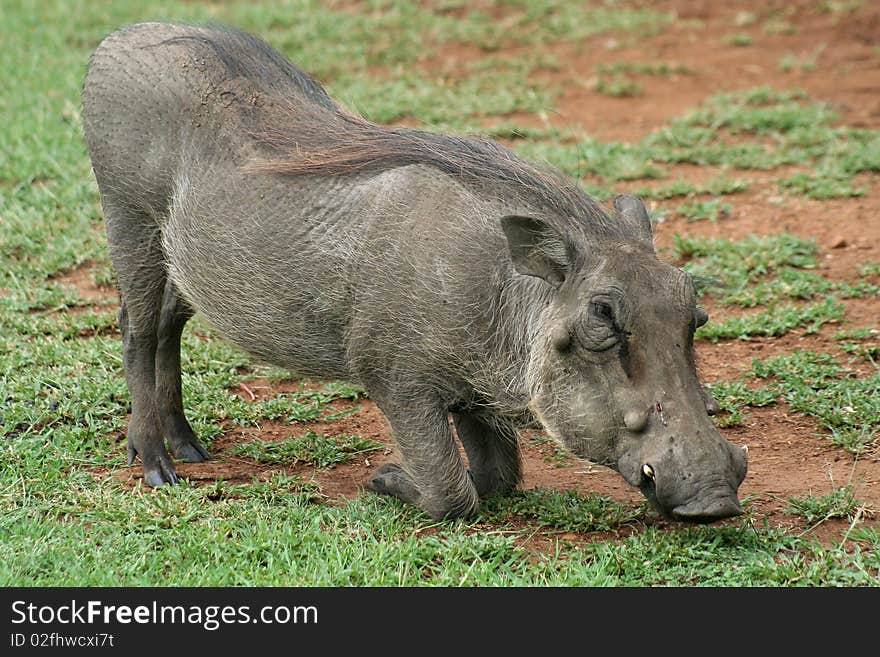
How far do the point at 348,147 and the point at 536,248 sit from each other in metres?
0.90

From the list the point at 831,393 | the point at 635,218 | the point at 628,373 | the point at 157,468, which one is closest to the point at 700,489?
the point at 628,373

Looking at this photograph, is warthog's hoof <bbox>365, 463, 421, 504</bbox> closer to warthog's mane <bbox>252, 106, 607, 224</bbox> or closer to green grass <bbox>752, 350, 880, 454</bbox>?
warthog's mane <bbox>252, 106, 607, 224</bbox>

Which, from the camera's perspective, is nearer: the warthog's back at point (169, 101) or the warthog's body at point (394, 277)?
the warthog's body at point (394, 277)

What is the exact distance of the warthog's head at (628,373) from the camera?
3.47m

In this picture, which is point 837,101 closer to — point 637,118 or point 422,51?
point 637,118

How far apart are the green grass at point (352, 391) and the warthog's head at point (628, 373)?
325 mm

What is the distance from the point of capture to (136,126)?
4.52 m

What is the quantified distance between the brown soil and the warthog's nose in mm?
650

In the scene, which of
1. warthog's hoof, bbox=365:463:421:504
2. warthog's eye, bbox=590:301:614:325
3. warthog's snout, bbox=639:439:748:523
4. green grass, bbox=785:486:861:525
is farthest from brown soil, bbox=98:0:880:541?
warthog's eye, bbox=590:301:614:325

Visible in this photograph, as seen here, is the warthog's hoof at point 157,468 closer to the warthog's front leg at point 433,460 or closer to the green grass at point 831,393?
the warthog's front leg at point 433,460

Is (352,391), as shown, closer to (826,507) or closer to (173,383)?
(173,383)

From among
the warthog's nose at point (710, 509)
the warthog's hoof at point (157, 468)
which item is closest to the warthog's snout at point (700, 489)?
the warthog's nose at point (710, 509)
